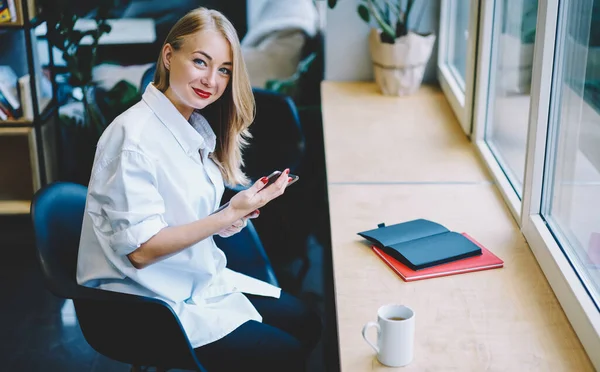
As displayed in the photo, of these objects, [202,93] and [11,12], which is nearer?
[202,93]

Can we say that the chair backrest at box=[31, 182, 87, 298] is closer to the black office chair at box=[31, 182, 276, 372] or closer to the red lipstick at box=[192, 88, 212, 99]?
the black office chair at box=[31, 182, 276, 372]

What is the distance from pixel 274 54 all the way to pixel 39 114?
124cm

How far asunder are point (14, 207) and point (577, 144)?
9.44ft

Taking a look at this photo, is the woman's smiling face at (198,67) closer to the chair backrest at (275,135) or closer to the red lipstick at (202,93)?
the red lipstick at (202,93)

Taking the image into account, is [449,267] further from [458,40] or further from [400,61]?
[458,40]

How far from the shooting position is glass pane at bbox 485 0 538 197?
2.49m

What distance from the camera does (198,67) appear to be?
6.52 ft

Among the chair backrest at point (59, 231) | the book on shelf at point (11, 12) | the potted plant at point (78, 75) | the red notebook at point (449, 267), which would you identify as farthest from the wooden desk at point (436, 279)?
the book on shelf at point (11, 12)

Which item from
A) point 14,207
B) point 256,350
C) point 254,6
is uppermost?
point 254,6

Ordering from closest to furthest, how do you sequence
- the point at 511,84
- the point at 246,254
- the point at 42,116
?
the point at 246,254 → the point at 511,84 → the point at 42,116

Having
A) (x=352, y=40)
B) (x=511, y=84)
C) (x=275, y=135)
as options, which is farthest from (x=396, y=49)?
(x=511, y=84)

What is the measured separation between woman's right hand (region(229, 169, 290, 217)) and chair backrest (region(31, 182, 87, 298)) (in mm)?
422

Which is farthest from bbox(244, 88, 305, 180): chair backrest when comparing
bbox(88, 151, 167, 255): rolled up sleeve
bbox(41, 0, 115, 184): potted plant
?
bbox(88, 151, 167, 255): rolled up sleeve

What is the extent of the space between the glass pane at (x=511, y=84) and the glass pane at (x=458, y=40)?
1.75 feet
